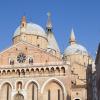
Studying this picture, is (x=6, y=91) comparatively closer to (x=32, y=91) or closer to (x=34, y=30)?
(x=32, y=91)

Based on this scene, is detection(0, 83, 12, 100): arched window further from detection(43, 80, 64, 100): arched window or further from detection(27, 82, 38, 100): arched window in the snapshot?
detection(43, 80, 64, 100): arched window

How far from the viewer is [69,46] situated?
61.4 meters

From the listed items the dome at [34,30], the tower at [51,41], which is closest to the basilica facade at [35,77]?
the dome at [34,30]

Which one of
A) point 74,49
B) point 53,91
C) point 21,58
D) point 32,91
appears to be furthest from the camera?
point 74,49

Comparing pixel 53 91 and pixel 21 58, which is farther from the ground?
pixel 21 58

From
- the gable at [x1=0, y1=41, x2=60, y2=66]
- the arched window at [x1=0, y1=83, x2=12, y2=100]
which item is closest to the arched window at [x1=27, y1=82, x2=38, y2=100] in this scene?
the arched window at [x1=0, y1=83, x2=12, y2=100]

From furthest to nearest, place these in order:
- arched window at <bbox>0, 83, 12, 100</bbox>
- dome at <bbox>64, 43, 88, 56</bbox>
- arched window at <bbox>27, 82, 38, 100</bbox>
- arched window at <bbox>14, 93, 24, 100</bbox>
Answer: dome at <bbox>64, 43, 88, 56</bbox>, arched window at <bbox>0, 83, 12, 100</bbox>, arched window at <bbox>14, 93, 24, 100</bbox>, arched window at <bbox>27, 82, 38, 100</bbox>

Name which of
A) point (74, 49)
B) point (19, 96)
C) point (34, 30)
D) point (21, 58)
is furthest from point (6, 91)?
point (74, 49)

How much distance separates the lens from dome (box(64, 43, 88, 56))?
194 ft

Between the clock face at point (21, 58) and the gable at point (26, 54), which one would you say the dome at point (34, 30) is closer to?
the gable at point (26, 54)

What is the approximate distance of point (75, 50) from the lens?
59.3m

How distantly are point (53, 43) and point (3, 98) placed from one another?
2289cm

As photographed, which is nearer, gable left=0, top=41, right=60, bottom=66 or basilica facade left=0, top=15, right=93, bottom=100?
basilica facade left=0, top=15, right=93, bottom=100

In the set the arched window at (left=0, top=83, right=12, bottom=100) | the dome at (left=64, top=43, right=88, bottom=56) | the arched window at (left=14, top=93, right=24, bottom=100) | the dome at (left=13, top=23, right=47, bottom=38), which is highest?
the dome at (left=13, top=23, right=47, bottom=38)
